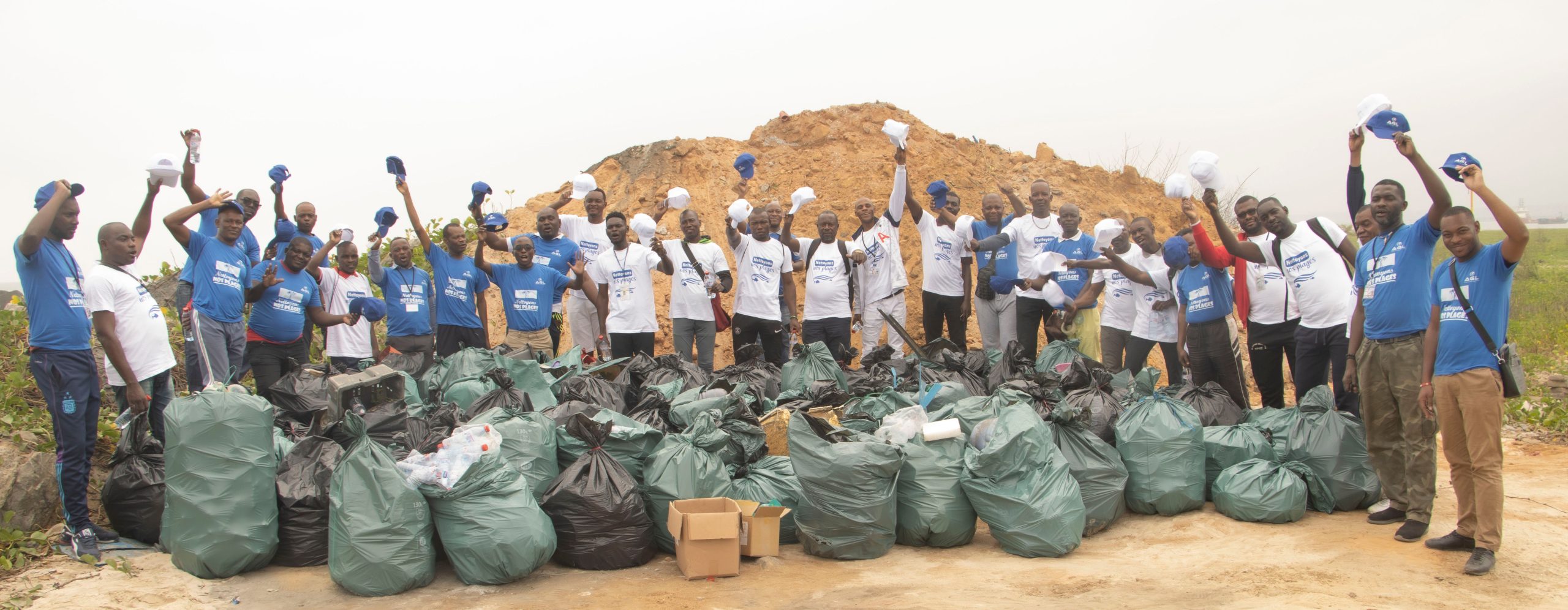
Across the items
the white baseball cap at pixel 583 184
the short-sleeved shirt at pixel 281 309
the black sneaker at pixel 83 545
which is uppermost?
the white baseball cap at pixel 583 184

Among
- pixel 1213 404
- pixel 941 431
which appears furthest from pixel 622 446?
pixel 1213 404

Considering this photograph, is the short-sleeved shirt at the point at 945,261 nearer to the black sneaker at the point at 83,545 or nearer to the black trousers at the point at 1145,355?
the black trousers at the point at 1145,355

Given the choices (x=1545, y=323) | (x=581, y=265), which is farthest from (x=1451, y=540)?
(x=1545, y=323)

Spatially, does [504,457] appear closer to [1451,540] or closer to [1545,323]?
[1451,540]

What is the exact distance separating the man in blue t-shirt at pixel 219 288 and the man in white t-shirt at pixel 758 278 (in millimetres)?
3329

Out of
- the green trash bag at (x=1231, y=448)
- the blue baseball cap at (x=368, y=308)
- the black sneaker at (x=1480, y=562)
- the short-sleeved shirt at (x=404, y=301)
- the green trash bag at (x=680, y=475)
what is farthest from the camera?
the short-sleeved shirt at (x=404, y=301)

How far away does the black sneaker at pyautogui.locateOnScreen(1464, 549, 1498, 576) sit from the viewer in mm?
3820

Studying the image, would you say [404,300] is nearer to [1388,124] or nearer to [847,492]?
[847,492]

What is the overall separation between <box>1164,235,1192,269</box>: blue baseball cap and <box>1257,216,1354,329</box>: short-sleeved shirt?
Result: 618 millimetres

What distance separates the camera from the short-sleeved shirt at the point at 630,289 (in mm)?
7242

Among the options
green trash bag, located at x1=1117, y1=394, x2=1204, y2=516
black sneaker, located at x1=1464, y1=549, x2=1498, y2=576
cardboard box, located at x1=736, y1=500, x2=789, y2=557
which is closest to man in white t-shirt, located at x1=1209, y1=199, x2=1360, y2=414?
green trash bag, located at x1=1117, y1=394, x2=1204, y2=516

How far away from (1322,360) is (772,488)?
3.26 meters

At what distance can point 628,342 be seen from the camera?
7.34m

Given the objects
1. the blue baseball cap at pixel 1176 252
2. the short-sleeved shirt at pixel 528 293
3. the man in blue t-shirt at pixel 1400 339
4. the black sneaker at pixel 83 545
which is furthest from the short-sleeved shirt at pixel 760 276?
the black sneaker at pixel 83 545
